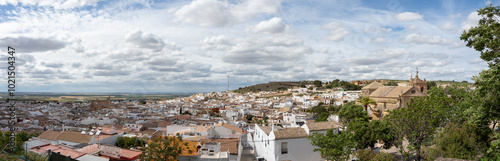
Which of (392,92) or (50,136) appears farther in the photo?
(392,92)

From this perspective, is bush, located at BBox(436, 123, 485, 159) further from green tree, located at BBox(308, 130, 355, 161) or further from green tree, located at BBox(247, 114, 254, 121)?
green tree, located at BBox(247, 114, 254, 121)

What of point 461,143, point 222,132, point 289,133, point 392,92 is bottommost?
point 222,132

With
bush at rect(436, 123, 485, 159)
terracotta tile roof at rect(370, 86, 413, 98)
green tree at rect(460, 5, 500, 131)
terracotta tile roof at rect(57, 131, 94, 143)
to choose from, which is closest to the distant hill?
terracotta tile roof at rect(370, 86, 413, 98)

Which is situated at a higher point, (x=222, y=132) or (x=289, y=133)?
(x=289, y=133)

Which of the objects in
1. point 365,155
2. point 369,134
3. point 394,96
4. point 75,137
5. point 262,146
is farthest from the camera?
point 394,96

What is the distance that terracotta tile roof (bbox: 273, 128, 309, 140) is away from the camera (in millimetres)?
20984

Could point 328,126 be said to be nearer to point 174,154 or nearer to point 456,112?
point 456,112

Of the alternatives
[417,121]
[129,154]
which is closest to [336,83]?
[417,121]

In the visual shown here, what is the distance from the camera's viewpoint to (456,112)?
59.3 ft

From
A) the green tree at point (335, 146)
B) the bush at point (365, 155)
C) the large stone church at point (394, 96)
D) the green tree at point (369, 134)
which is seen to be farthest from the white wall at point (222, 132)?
the large stone church at point (394, 96)

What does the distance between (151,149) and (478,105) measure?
46.6ft

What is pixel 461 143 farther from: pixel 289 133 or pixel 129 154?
pixel 129 154

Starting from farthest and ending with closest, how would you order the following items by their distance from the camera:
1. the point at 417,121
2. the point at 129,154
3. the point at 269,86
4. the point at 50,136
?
1. the point at 269,86
2. the point at 50,136
3. the point at 129,154
4. the point at 417,121

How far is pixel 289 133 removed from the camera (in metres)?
21.4
